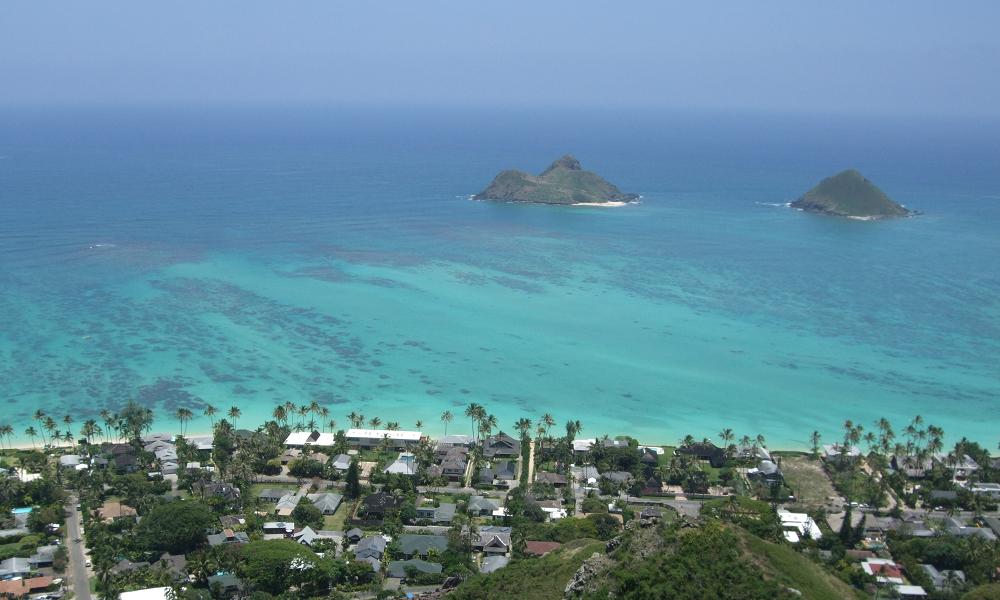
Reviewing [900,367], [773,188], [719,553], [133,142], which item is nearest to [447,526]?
[719,553]

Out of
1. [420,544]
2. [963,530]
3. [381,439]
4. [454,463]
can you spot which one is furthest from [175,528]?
[963,530]

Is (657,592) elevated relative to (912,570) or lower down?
elevated

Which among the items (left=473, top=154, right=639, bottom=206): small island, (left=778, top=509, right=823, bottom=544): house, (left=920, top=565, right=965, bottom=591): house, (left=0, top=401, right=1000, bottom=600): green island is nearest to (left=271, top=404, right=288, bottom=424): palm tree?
(left=0, top=401, right=1000, bottom=600): green island

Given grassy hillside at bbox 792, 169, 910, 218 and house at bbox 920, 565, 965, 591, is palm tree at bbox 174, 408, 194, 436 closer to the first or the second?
house at bbox 920, 565, 965, 591

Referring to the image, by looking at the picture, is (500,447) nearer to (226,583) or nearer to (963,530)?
(226,583)

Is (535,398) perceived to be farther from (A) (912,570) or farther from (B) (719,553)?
(B) (719,553)
